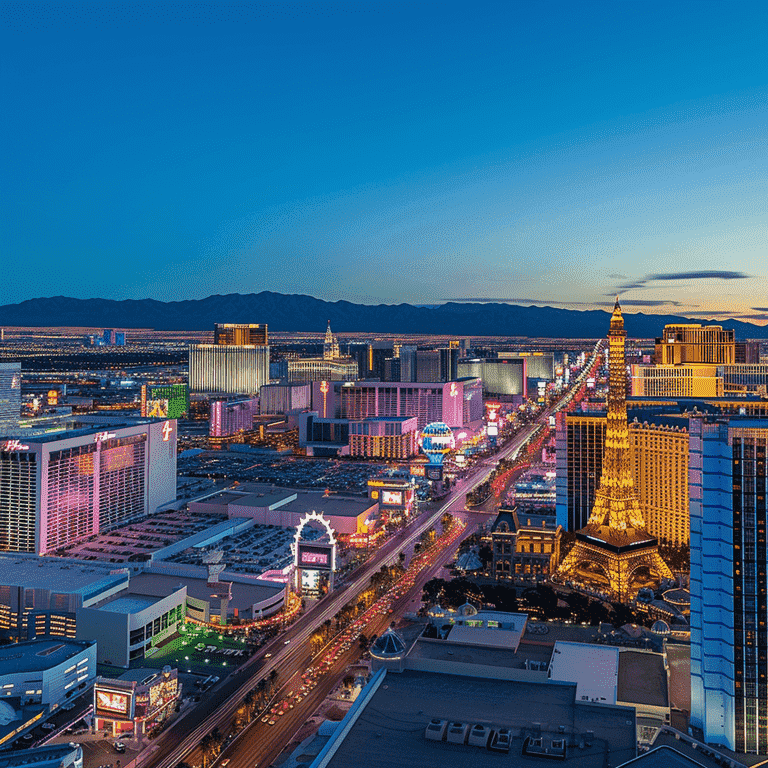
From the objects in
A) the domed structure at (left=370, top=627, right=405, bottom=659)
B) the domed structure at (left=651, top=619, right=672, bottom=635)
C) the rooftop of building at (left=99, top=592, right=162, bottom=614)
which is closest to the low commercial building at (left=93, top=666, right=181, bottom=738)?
the rooftop of building at (left=99, top=592, right=162, bottom=614)

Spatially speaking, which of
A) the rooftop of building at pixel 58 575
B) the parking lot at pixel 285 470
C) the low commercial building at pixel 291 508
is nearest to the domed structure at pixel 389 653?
the rooftop of building at pixel 58 575

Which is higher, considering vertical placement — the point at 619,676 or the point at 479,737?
the point at 479,737

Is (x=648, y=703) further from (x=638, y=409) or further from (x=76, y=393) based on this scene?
(x=76, y=393)

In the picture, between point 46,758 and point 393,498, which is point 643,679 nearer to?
point 46,758

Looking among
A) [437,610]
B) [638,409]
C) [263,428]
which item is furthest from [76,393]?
[437,610]

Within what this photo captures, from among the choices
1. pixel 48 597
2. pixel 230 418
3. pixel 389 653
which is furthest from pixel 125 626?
pixel 230 418
